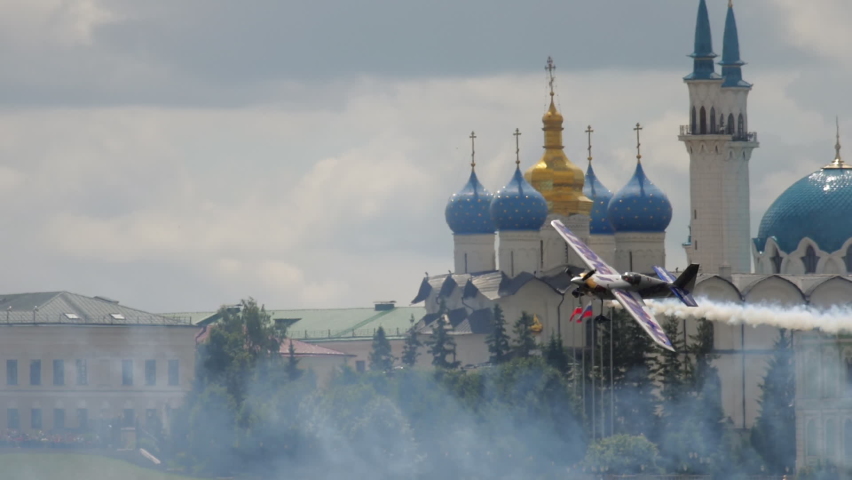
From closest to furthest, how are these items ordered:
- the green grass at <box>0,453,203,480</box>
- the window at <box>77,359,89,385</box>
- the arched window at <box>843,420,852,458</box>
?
1. the green grass at <box>0,453,203,480</box>
2. the arched window at <box>843,420,852,458</box>
3. the window at <box>77,359,89,385</box>

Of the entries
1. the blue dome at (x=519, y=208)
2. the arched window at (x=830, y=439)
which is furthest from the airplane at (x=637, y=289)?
the blue dome at (x=519, y=208)

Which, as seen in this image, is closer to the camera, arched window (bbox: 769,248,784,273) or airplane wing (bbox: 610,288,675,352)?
airplane wing (bbox: 610,288,675,352)

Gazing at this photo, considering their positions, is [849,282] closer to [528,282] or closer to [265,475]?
[528,282]

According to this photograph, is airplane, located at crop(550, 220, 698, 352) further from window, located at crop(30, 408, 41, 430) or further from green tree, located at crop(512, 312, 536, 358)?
green tree, located at crop(512, 312, 536, 358)

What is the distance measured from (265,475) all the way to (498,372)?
13.2 metres

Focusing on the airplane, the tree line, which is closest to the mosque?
the tree line

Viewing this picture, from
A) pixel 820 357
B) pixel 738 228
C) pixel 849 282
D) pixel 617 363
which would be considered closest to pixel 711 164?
pixel 738 228

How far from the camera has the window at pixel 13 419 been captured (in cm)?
8388

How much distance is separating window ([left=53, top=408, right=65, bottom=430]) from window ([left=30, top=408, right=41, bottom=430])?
0.65 metres

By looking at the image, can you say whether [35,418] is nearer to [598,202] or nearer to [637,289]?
[637,289]

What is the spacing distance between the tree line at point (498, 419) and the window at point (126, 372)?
206 cm

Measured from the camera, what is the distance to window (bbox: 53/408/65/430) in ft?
281

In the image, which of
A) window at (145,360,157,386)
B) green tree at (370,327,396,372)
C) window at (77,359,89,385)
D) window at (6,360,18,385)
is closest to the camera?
window at (6,360,18,385)

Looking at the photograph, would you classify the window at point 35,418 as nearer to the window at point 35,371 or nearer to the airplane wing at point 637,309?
the window at point 35,371
